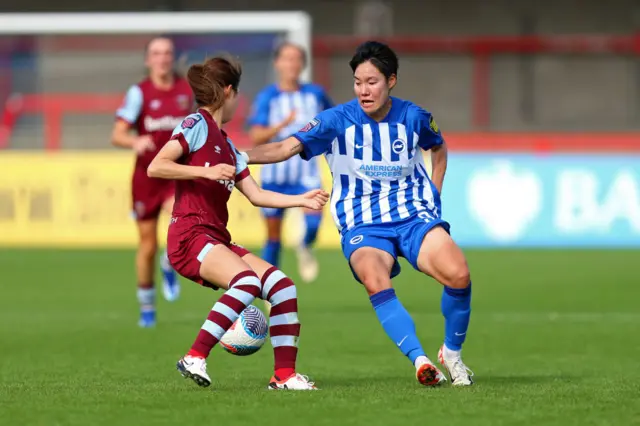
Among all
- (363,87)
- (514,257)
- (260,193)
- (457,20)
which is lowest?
(514,257)

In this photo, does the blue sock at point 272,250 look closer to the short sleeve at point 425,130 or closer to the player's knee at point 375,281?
the short sleeve at point 425,130

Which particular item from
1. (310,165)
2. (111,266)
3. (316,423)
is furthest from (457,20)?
(316,423)

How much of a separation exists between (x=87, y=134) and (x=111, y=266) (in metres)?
4.09

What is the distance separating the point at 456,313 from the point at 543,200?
10708 mm

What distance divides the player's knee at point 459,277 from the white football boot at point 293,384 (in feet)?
2.84

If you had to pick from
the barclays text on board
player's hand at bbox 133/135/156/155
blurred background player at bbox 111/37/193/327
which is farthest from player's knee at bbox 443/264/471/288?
the barclays text on board

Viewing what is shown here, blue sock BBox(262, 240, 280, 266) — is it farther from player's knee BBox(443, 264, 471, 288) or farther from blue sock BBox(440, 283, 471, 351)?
player's knee BBox(443, 264, 471, 288)

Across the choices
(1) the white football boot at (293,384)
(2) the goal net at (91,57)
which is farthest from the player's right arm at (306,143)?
(2) the goal net at (91,57)

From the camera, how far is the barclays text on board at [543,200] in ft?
56.2

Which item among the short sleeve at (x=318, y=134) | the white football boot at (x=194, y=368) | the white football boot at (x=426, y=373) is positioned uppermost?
the short sleeve at (x=318, y=134)

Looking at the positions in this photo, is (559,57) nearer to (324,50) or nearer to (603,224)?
(324,50)

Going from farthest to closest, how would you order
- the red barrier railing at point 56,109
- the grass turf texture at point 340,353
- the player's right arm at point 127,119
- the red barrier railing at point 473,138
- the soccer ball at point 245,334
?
the red barrier railing at point 56,109 → the red barrier railing at point 473,138 → the player's right arm at point 127,119 → the soccer ball at point 245,334 → the grass turf texture at point 340,353

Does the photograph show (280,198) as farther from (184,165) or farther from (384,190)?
(384,190)

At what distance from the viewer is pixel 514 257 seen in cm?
1612
